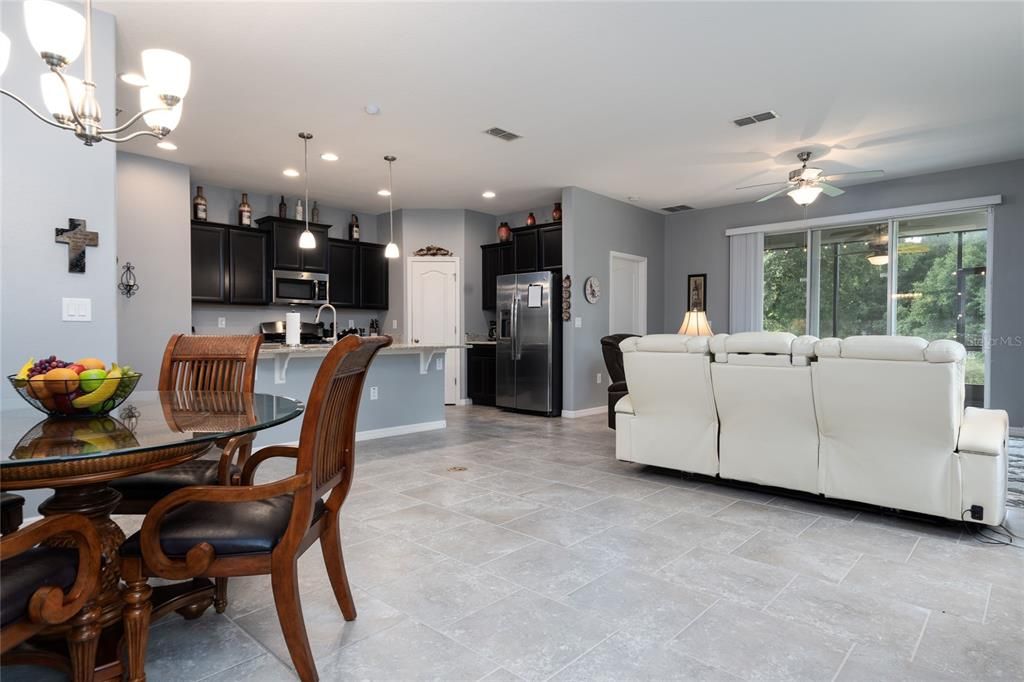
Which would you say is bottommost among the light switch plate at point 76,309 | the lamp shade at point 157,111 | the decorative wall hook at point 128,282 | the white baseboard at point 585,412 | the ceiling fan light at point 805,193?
the white baseboard at point 585,412

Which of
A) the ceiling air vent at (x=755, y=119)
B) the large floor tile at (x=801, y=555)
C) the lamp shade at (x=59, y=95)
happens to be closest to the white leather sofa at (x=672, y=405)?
the large floor tile at (x=801, y=555)

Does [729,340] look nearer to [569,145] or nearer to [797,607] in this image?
[797,607]

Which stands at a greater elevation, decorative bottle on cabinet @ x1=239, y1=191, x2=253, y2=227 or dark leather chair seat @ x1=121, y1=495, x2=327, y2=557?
decorative bottle on cabinet @ x1=239, y1=191, x2=253, y2=227

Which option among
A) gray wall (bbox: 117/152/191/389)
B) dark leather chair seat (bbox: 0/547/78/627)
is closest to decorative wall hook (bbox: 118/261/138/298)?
gray wall (bbox: 117/152/191/389)

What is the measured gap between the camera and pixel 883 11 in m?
2.91

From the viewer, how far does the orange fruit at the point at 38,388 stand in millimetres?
1529

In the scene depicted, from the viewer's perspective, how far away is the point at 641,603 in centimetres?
207

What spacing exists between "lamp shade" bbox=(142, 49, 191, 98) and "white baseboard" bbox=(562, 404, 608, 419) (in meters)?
5.32

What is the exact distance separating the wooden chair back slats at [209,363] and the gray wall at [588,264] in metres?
4.47

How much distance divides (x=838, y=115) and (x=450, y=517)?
4096 millimetres

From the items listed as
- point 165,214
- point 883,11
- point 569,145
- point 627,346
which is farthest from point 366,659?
point 165,214

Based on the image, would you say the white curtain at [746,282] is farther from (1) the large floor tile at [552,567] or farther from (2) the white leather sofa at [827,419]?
(1) the large floor tile at [552,567]

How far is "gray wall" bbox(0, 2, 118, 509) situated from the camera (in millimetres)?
2584

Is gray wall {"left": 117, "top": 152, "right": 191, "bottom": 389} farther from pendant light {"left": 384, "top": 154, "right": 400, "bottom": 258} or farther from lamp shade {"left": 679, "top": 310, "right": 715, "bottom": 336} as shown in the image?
lamp shade {"left": 679, "top": 310, "right": 715, "bottom": 336}
